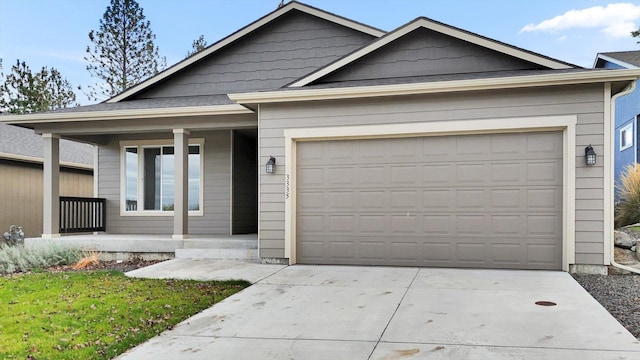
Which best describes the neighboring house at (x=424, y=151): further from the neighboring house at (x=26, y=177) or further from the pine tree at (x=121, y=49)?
the pine tree at (x=121, y=49)

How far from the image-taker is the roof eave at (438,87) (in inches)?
301

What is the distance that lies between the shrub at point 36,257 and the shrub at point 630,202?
35.6 ft

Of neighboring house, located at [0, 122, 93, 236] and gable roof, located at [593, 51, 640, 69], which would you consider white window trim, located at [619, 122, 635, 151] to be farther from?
neighboring house, located at [0, 122, 93, 236]

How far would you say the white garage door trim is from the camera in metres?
7.92

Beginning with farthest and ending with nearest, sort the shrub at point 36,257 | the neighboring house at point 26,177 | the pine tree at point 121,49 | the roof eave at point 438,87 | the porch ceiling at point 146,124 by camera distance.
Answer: the pine tree at point 121,49 → the neighboring house at point 26,177 → the porch ceiling at point 146,124 → the shrub at point 36,257 → the roof eave at point 438,87

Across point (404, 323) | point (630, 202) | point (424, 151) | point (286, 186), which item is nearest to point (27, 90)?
point (286, 186)

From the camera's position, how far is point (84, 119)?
35.9 feet

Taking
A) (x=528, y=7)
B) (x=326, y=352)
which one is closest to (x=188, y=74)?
(x=326, y=352)

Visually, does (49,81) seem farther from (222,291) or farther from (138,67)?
(222,291)

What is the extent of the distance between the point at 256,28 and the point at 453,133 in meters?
6.09

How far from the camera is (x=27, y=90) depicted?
97.5ft

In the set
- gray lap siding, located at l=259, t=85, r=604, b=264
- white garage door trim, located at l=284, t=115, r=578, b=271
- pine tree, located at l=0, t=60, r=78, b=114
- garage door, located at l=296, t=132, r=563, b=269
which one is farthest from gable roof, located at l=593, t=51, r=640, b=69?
pine tree, located at l=0, t=60, r=78, b=114

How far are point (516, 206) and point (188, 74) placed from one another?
331 inches

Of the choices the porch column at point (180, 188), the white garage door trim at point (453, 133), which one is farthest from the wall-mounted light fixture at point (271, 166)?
the porch column at point (180, 188)
